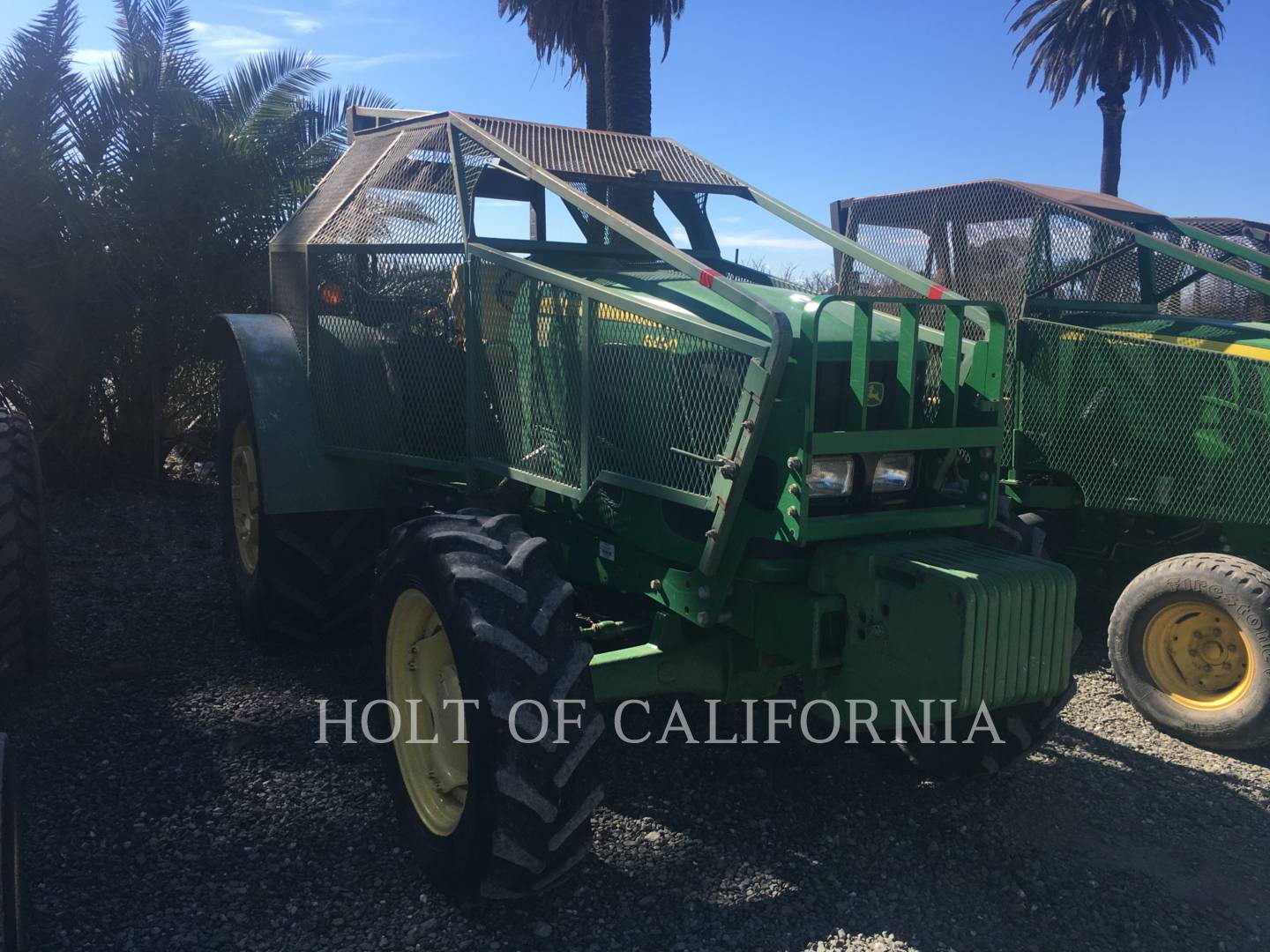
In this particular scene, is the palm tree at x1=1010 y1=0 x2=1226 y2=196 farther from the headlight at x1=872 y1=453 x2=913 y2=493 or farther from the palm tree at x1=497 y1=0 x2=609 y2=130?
the headlight at x1=872 y1=453 x2=913 y2=493

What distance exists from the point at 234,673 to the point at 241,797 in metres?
1.40

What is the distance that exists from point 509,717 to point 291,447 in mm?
2540

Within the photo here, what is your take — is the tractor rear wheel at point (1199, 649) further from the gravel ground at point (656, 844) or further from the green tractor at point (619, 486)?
the green tractor at point (619, 486)

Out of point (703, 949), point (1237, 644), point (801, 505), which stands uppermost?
point (801, 505)

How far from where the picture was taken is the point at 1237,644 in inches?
203

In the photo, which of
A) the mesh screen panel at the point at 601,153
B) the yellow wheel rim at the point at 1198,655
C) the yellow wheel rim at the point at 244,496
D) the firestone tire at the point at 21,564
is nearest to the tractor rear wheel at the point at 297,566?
the yellow wheel rim at the point at 244,496

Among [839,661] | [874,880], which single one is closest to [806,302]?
[839,661]

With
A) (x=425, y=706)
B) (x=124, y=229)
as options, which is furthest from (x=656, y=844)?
(x=124, y=229)

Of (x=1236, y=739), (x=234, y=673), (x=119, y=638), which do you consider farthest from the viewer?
(x=119, y=638)

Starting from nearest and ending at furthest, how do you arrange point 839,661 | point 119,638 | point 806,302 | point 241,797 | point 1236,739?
1. point 839,661
2. point 806,302
3. point 241,797
4. point 1236,739
5. point 119,638

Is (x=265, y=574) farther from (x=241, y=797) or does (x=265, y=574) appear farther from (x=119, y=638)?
(x=241, y=797)

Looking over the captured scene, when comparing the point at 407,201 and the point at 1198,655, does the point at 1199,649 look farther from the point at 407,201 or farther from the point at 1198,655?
the point at 407,201

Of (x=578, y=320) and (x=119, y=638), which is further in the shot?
(x=119, y=638)

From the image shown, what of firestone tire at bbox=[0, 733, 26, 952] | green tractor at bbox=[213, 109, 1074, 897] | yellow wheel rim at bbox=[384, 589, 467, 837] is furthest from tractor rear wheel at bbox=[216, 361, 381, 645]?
firestone tire at bbox=[0, 733, 26, 952]
